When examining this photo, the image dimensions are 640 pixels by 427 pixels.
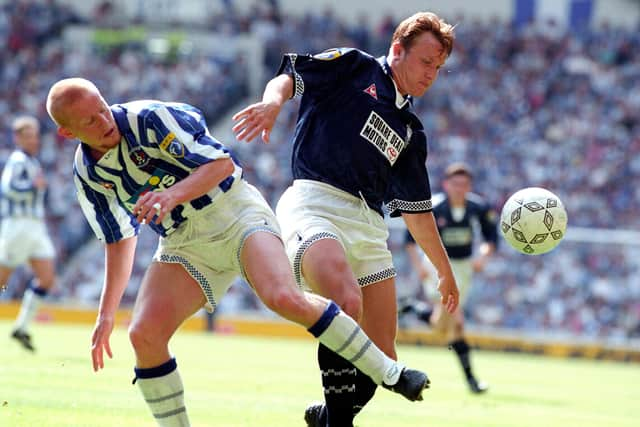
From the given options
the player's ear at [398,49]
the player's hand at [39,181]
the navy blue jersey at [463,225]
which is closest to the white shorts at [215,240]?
the player's ear at [398,49]

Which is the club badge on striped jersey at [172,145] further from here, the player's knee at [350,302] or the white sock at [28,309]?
the white sock at [28,309]

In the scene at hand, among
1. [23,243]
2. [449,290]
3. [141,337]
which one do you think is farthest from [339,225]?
[23,243]

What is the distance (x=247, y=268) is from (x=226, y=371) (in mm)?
7153

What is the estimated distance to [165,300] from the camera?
19.1ft

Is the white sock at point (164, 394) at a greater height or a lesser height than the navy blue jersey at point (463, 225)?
greater

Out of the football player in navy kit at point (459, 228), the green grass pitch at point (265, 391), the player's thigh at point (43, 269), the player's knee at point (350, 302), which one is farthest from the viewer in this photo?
the player's thigh at point (43, 269)

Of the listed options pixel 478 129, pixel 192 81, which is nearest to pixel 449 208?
pixel 478 129

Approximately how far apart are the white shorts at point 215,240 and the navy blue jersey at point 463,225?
8.60m

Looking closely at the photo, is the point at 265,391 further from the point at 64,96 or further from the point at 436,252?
the point at 64,96

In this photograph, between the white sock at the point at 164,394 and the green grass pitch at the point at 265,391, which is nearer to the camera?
the white sock at the point at 164,394

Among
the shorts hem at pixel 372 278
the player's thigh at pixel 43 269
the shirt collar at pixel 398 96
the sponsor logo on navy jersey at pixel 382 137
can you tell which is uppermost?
the shirt collar at pixel 398 96

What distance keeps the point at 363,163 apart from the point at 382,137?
8.0 inches

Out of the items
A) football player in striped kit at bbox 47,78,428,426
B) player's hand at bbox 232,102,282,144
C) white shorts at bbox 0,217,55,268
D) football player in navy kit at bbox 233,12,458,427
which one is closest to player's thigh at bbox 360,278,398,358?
football player in navy kit at bbox 233,12,458,427

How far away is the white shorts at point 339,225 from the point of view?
6711 millimetres
